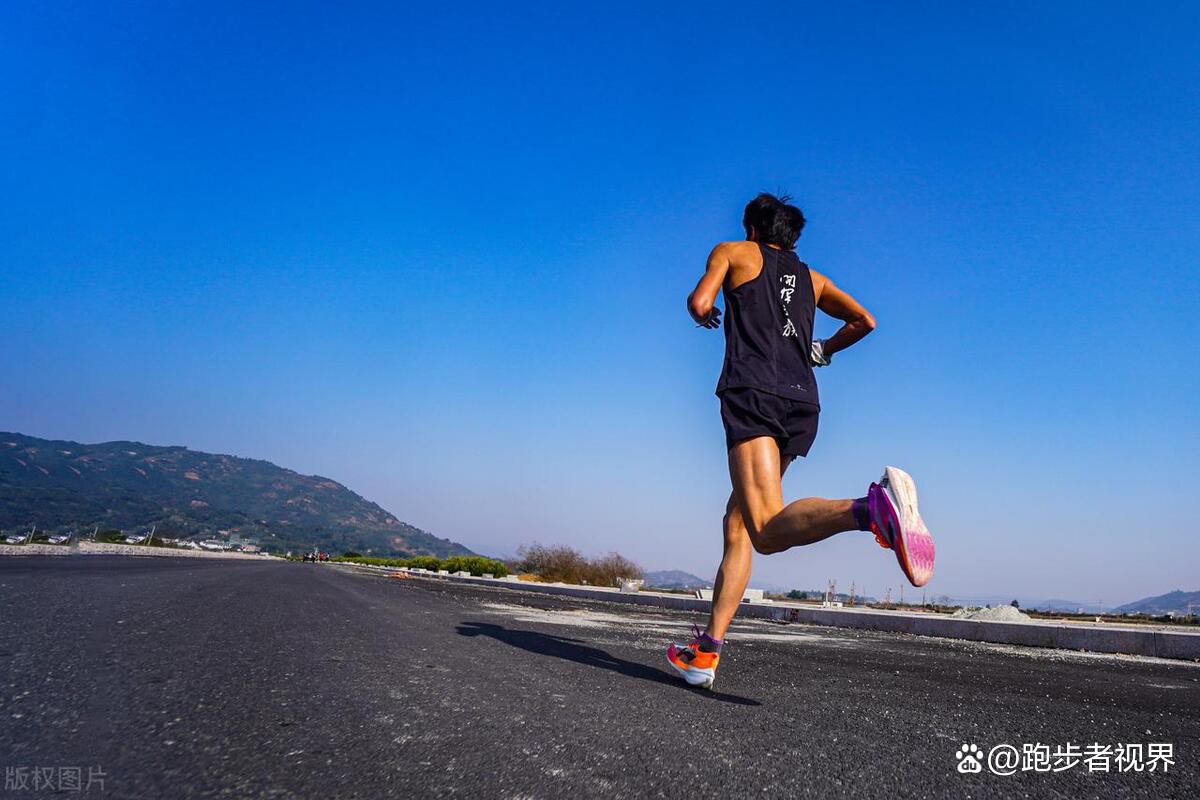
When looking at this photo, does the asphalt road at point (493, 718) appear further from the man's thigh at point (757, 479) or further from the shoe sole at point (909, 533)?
the man's thigh at point (757, 479)

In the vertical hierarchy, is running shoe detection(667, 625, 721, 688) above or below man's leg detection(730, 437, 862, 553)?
below

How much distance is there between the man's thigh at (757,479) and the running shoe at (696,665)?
1.85 feet

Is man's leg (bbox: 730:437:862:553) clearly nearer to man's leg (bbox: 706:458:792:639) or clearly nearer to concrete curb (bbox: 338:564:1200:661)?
man's leg (bbox: 706:458:792:639)

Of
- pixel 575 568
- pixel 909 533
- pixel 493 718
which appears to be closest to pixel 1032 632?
pixel 909 533

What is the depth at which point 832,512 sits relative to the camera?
2408 mm

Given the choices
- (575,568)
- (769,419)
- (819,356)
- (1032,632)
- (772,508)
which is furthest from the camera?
(575,568)

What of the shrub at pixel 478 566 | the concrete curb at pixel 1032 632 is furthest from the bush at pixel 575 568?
the concrete curb at pixel 1032 632

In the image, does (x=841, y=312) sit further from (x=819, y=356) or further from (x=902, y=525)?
(x=902, y=525)

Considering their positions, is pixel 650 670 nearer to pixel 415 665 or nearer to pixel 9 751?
pixel 415 665

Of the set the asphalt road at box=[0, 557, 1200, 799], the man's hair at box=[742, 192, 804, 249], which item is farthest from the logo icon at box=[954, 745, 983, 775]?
the man's hair at box=[742, 192, 804, 249]

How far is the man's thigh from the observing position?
9.11 ft

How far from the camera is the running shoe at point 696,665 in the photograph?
2828 millimetres

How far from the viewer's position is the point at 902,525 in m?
2.24

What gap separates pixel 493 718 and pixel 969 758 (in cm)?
129
